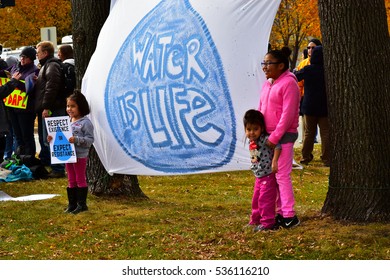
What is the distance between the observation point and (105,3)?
34.7 ft

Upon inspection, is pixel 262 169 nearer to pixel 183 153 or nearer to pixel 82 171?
pixel 183 153

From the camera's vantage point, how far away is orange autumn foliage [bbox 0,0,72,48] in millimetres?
36969

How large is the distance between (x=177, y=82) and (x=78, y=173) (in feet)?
5.40

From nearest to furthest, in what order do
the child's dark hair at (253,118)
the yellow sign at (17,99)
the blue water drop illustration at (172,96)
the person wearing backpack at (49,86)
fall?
the child's dark hair at (253,118) < the blue water drop illustration at (172,96) < the person wearing backpack at (49,86) < the yellow sign at (17,99)

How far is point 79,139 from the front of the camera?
938 cm

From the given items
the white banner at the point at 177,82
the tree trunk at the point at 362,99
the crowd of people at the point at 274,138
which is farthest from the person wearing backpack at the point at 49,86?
the tree trunk at the point at 362,99

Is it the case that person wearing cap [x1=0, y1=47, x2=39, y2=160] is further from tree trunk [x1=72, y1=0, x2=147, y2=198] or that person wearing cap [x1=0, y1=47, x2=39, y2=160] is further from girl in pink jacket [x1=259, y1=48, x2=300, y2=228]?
girl in pink jacket [x1=259, y1=48, x2=300, y2=228]

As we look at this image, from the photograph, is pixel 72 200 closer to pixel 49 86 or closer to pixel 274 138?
pixel 49 86

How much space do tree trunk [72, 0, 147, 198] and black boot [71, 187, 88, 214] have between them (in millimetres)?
822

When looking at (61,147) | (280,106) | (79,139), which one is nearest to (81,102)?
(79,139)

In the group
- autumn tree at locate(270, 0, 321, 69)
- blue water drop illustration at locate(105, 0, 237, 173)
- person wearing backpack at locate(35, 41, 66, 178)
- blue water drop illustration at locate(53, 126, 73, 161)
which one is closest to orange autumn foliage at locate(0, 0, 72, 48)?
autumn tree at locate(270, 0, 321, 69)

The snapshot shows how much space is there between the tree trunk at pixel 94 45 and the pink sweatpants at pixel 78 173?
2.74ft

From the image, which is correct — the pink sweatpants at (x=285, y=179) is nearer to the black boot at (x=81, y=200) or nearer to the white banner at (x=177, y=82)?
the white banner at (x=177, y=82)

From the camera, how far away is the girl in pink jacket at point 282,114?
7.91 m
